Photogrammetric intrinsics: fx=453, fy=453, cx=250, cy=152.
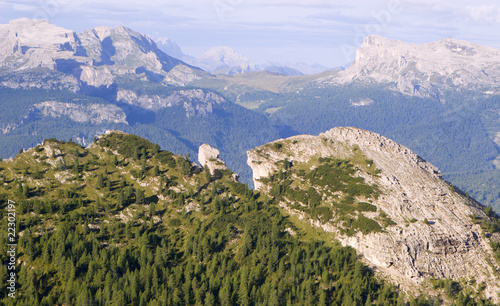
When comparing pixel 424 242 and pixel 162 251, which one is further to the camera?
pixel 424 242

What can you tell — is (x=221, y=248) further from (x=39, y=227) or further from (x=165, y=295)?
(x=39, y=227)

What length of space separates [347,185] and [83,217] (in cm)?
10967

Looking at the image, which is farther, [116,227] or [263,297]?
[116,227]

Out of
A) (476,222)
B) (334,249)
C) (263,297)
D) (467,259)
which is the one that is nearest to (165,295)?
(263,297)

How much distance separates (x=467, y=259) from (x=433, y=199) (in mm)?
29028

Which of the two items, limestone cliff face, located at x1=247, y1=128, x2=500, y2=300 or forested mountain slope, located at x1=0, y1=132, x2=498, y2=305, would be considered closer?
forested mountain slope, located at x1=0, y1=132, x2=498, y2=305

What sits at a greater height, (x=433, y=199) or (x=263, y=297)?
(x=433, y=199)

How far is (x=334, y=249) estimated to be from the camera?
172250 mm

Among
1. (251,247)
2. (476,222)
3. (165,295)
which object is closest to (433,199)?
(476,222)

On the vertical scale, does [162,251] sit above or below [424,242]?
below

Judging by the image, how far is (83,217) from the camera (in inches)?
6919

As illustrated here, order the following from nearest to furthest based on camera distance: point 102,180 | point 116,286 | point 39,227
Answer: point 116,286
point 39,227
point 102,180

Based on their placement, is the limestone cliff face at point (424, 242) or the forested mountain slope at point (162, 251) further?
the limestone cliff face at point (424, 242)

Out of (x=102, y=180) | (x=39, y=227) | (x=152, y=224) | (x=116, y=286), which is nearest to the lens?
(x=116, y=286)
